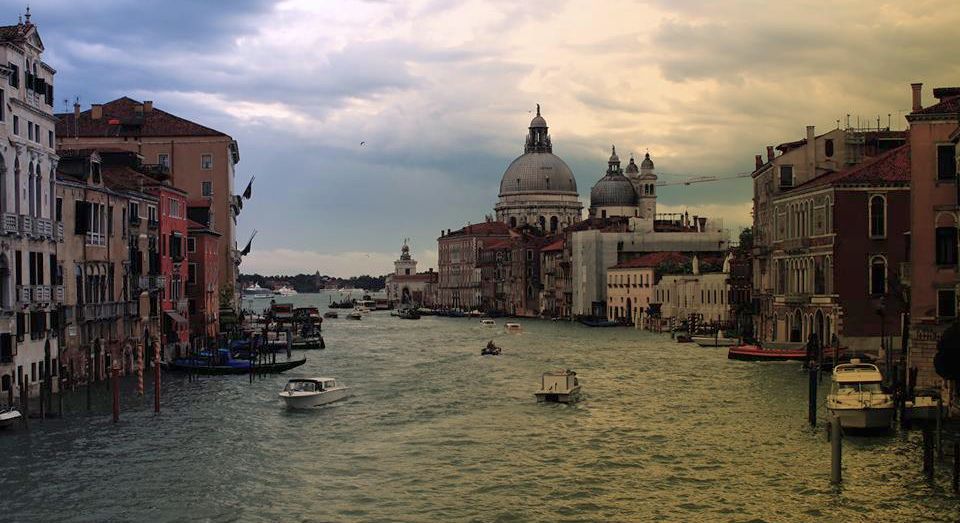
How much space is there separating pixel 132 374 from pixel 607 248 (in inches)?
2475

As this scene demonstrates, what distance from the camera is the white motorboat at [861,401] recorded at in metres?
24.9

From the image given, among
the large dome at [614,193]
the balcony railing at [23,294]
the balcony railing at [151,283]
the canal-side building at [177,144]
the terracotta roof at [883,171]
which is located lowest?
the balcony railing at [23,294]

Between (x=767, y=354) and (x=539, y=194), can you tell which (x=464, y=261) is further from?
(x=767, y=354)

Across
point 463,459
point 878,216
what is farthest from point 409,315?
point 463,459

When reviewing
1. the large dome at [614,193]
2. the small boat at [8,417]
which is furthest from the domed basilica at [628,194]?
the small boat at [8,417]

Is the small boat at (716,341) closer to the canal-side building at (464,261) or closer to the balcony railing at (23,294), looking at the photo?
the balcony railing at (23,294)

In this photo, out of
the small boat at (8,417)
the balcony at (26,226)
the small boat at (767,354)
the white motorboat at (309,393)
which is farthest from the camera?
the small boat at (767,354)

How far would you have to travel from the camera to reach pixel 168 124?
64500 mm

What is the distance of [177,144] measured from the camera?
6444 cm

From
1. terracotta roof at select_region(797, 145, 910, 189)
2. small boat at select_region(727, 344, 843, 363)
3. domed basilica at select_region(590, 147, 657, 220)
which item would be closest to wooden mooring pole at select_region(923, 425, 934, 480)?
small boat at select_region(727, 344, 843, 363)

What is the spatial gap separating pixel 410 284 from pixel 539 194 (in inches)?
1357

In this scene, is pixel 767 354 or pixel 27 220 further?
pixel 767 354

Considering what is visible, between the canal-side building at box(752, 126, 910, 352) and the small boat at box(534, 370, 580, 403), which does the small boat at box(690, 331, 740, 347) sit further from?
the small boat at box(534, 370, 580, 403)

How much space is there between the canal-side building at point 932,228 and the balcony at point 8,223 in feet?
63.9
